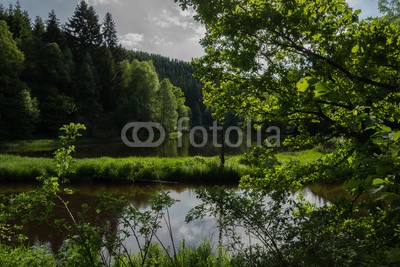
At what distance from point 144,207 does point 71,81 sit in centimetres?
4051

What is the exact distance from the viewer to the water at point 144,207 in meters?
9.83

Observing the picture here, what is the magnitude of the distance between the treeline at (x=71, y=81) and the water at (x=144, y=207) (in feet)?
92.2

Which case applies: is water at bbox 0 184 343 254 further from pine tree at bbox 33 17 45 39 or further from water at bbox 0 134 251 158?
pine tree at bbox 33 17 45 39

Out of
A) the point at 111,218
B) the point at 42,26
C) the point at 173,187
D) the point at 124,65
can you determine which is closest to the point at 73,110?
the point at 124,65

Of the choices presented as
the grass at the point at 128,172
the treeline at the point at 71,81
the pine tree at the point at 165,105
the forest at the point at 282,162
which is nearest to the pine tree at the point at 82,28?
the treeline at the point at 71,81

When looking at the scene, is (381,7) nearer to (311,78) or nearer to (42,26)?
(311,78)

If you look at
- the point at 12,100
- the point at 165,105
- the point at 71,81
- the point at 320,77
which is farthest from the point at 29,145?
the point at 320,77

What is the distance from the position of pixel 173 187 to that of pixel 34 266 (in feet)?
41.8

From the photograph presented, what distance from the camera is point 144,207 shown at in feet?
44.8

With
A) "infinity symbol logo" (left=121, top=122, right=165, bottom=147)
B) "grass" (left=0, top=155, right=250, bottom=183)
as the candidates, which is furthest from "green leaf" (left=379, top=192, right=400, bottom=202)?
"infinity symbol logo" (left=121, top=122, right=165, bottom=147)

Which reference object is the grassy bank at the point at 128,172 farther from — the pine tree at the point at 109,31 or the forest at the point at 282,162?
the pine tree at the point at 109,31

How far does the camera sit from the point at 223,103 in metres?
5.62

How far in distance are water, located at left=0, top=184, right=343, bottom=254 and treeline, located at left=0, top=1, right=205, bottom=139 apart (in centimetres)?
2810

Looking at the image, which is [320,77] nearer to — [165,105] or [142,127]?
[142,127]
